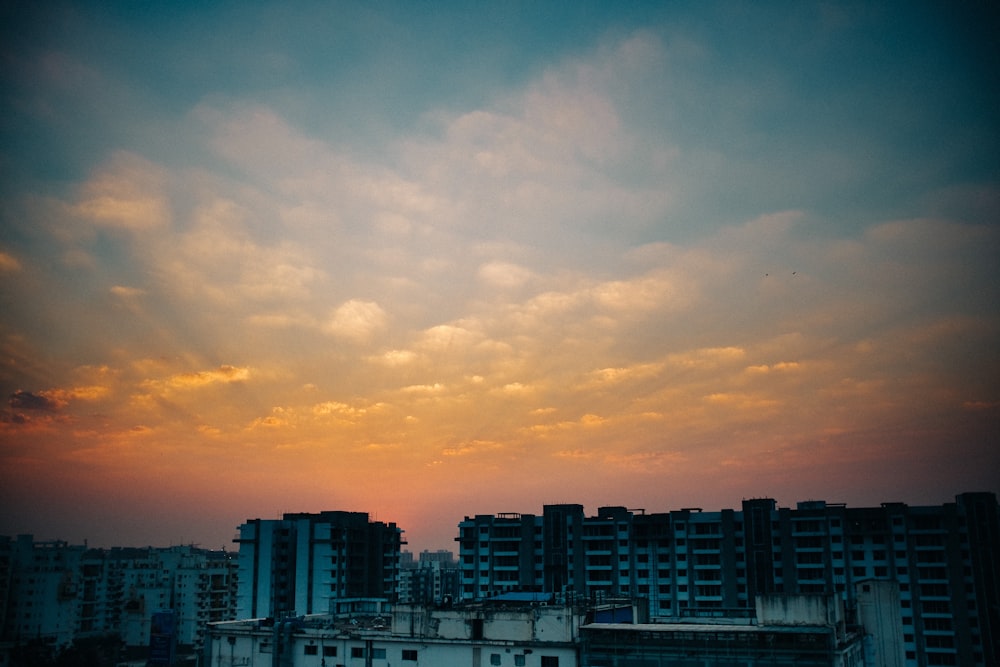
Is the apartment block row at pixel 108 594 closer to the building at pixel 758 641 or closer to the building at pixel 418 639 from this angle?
the building at pixel 418 639

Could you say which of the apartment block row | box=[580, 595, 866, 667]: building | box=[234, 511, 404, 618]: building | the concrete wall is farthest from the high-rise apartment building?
the apartment block row

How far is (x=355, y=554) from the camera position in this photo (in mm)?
79875

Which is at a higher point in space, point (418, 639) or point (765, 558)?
point (765, 558)

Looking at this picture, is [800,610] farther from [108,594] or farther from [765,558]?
[108,594]

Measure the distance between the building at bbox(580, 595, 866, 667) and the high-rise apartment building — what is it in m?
17.7

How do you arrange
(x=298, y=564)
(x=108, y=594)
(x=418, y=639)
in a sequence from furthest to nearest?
(x=108, y=594)
(x=298, y=564)
(x=418, y=639)

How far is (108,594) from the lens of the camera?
10431cm

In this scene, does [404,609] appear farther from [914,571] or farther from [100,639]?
[100,639]

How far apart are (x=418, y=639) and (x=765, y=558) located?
118ft

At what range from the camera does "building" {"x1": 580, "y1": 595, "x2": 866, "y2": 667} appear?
3341 cm

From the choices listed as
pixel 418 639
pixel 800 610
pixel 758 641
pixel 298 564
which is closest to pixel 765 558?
pixel 800 610

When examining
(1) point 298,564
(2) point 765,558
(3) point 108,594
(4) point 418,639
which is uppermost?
(2) point 765,558

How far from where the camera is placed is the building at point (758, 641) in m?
33.4

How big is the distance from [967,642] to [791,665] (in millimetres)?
35684
